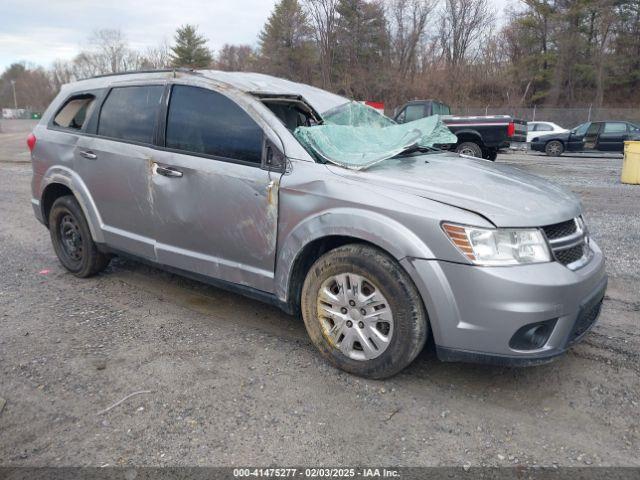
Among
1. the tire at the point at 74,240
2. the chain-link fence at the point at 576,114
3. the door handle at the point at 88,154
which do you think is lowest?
the tire at the point at 74,240

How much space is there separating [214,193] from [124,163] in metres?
1.05

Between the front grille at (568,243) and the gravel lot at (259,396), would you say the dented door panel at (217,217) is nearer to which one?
the gravel lot at (259,396)

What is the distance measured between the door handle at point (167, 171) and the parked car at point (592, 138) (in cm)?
2059

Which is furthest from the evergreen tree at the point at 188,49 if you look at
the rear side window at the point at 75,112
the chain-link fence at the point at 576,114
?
the rear side window at the point at 75,112

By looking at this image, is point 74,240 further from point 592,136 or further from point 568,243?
point 592,136

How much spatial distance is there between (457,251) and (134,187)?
2643 millimetres

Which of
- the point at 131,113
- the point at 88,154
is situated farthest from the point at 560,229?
the point at 88,154

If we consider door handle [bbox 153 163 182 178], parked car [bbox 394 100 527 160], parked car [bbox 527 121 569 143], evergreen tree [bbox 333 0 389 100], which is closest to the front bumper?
door handle [bbox 153 163 182 178]

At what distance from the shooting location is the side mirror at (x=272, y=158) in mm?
3357

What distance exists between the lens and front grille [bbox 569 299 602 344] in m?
2.87

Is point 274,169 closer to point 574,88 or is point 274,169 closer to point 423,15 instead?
point 574,88

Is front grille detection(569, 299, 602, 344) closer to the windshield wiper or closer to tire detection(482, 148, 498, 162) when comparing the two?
the windshield wiper

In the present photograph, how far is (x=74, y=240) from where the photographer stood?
4.93 meters

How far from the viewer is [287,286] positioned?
3.39m
